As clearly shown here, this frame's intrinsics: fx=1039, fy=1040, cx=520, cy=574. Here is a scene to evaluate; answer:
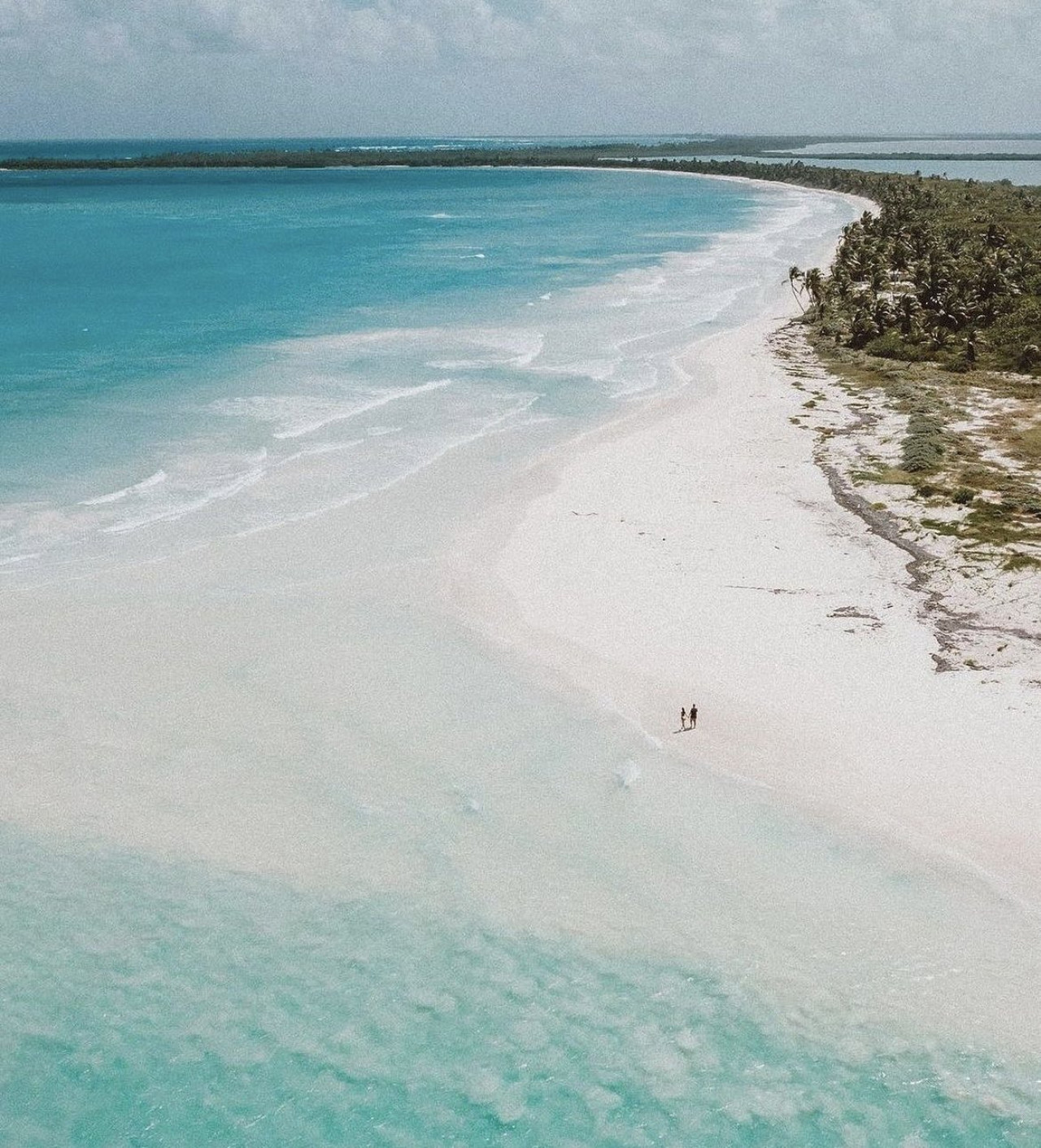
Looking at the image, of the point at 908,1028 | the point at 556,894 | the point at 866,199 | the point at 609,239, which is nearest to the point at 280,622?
the point at 556,894

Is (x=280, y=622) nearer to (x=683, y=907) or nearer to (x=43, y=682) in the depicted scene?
(x=43, y=682)

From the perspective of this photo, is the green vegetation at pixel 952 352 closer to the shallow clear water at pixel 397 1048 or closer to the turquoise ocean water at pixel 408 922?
the turquoise ocean water at pixel 408 922

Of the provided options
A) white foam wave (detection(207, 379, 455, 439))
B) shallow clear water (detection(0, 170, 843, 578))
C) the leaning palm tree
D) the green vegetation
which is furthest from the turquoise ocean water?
the leaning palm tree

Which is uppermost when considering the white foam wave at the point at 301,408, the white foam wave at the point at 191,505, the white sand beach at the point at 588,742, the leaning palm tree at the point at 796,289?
the leaning palm tree at the point at 796,289

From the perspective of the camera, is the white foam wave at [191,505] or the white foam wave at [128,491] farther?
the white foam wave at [128,491]

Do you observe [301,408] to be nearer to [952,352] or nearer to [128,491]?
[128,491]

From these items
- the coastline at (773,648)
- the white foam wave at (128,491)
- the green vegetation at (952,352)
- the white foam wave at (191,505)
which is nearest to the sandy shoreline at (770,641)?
the coastline at (773,648)

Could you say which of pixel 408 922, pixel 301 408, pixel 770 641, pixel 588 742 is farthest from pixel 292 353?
pixel 408 922

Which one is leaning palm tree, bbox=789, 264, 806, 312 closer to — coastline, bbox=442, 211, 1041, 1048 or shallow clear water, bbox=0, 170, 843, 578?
shallow clear water, bbox=0, 170, 843, 578
